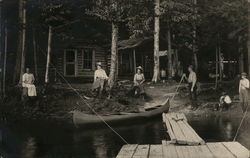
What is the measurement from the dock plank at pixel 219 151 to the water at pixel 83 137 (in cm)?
114

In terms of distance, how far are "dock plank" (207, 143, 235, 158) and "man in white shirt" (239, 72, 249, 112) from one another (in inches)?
73.1

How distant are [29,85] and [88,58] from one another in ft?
9.45

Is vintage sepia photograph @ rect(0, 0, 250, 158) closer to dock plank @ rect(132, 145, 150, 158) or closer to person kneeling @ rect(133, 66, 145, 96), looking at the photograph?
person kneeling @ rect(133, 66, 145, 96)

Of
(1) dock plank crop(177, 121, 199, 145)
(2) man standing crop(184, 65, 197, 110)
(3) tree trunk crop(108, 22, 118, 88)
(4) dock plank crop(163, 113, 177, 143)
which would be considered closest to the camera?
(1) dock plank crop(177, 121, 199, 145)

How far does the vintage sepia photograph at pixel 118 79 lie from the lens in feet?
28.8

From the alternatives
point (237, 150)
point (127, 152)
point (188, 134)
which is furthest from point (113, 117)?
point (237, 150)

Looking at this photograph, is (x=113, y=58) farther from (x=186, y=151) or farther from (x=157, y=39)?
(x=186, y=151)

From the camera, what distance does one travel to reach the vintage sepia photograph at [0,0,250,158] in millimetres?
8766

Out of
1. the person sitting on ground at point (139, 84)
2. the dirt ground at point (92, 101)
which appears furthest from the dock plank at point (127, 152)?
the person sitting on ground at point (139, 84)

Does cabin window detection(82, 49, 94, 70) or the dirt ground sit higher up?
cabin window detection(82, 49, 94, 70)

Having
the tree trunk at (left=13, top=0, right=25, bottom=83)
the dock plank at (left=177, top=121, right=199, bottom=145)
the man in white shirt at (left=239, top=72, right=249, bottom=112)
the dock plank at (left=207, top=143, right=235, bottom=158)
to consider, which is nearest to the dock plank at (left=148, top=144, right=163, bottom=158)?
the dock plank at (left=177, top=121, right=199, bottom=145)

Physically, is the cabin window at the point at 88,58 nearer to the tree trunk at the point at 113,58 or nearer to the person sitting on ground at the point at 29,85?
the tree trunk at the point at 113,58

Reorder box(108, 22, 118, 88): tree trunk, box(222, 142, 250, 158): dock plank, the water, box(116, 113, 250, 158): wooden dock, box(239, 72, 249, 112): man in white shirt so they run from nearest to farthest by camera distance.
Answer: box(222, 142, 250, 158): dock plank < box(116, 113, 250, 158): wooden dock < the water < box(239, 72, 249, 112): man in white shirt < box(108, 22, 118, 88): tree trunk

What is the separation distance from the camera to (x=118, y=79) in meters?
9.88
